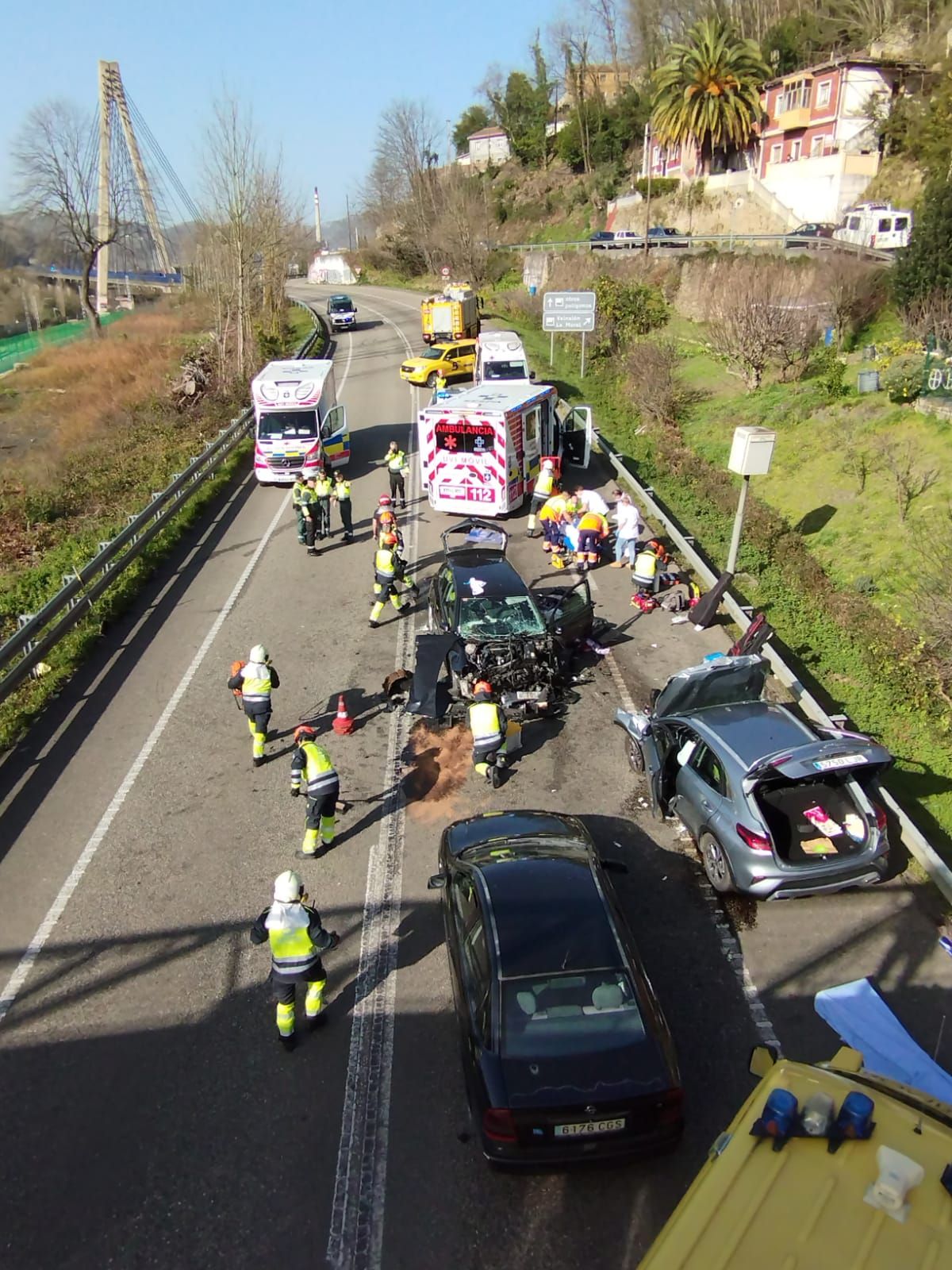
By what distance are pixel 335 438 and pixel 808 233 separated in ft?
102

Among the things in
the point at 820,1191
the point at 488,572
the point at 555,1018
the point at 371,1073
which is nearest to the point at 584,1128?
the point at 555,1018

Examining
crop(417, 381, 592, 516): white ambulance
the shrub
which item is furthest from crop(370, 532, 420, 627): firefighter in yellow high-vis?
the shrub

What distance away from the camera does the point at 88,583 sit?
48.8ft

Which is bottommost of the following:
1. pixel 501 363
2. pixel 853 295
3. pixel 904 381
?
pixel 501 363

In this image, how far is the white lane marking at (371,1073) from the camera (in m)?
5.50

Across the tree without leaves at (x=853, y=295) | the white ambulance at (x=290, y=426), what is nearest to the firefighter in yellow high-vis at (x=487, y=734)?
the white ambulance at (x=290, y=426)

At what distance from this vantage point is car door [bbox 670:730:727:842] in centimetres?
810

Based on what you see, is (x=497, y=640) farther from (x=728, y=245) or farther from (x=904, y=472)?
(x=728, y=245)

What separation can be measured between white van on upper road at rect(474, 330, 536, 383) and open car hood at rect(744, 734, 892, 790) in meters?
21.5

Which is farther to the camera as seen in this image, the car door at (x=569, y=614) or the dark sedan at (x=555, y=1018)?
the car door at (x=569, y=614)

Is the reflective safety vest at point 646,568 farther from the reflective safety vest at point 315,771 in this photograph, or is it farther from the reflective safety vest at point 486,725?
the reflective safety vest at point 315,771

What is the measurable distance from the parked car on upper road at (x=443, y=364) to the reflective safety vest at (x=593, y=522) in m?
18.3

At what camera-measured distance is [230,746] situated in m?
11.1

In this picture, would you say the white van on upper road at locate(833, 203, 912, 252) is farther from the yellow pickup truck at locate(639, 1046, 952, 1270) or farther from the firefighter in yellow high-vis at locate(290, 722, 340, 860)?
the yellow pickup truck at locate(639, 1046, 952, 1270)
